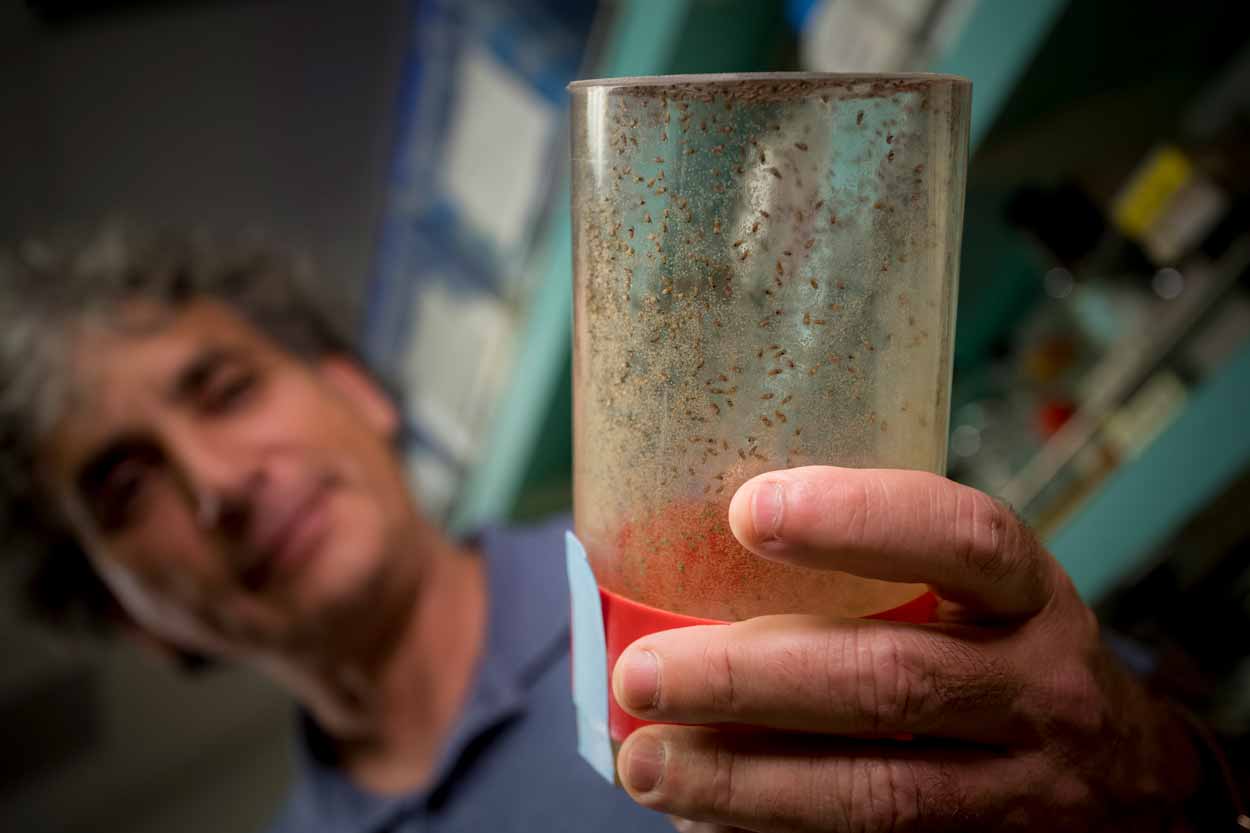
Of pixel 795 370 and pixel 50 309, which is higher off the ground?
pixel 795 370

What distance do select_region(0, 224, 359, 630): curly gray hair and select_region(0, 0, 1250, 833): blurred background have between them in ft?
1.03

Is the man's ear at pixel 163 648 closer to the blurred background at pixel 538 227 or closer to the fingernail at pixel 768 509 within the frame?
the blurred background at pixel 538 227

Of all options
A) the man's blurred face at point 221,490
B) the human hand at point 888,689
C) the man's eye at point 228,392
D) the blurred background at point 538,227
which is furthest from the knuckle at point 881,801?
the man's eye at point 228,392

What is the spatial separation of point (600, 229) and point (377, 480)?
3.12ft

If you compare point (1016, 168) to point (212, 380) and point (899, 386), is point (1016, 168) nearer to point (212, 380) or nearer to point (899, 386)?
point (899, 386)

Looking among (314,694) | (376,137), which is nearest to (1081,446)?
(314,694)

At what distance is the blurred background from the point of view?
971 mm

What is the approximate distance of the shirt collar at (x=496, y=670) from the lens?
3.36ft

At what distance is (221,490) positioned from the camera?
112 cm

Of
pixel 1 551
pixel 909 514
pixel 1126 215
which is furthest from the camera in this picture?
pixel 1 551

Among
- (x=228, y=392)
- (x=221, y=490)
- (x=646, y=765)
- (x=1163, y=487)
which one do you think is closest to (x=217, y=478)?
(x=221, y=490)

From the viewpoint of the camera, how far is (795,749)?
1.37 feet

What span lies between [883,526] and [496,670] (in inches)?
32.5

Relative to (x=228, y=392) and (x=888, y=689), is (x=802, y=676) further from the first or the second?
(x=228, y=392)
